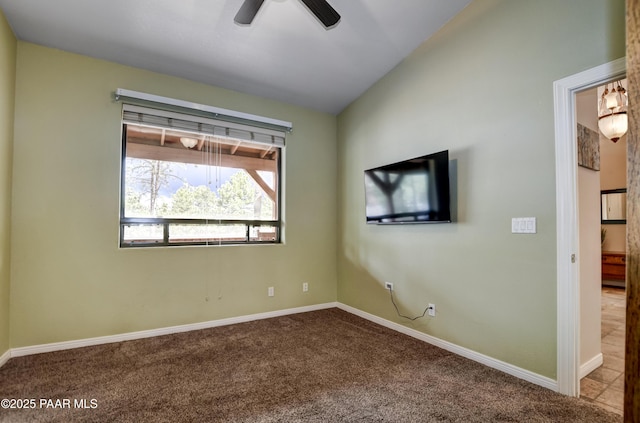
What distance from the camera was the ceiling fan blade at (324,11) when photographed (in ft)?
6.46

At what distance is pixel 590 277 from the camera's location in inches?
96.3

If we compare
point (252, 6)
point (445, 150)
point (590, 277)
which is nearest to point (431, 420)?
point (590, 277)

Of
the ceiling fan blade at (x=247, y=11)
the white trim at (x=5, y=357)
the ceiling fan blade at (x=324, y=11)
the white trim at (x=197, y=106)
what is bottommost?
the white trim at (x=5, y=357)

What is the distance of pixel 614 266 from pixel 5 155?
8985 mm

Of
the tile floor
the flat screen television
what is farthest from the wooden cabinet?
the flat screen television

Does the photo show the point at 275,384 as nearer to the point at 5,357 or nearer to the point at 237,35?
the point at 5,357

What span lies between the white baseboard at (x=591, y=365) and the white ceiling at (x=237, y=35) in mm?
3093

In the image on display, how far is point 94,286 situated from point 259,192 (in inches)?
76.0

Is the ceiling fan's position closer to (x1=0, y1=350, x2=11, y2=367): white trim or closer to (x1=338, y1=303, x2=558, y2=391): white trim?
(x1=338, y1=303, x2=558, y2=391): white trim

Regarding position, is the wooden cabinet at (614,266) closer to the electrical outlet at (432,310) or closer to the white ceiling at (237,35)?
the electrical outlet at (432,310)

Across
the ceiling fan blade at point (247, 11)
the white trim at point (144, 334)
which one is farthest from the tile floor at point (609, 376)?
the ceiling fan blade at point (247, 11)

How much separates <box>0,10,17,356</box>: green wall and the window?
2.63 ft

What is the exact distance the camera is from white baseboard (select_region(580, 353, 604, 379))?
2.33m

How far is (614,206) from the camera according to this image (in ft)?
20.7
